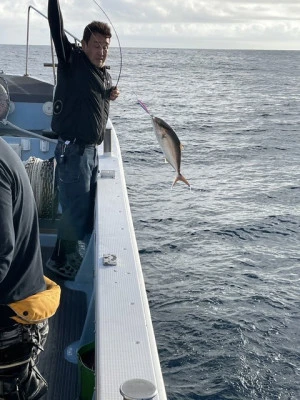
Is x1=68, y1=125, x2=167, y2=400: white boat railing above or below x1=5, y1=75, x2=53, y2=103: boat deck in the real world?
below

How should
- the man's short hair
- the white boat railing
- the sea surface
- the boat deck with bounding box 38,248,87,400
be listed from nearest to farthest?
1. the white boat railing
2. the boat deck with bounding box 38,248,87,400
3. the man's short hair
4. the sea surface

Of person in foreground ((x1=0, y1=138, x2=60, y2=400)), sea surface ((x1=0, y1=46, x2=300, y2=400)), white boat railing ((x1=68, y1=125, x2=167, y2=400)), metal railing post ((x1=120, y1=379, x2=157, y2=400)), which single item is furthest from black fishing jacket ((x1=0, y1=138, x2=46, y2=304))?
sea surface ((x1=0, y1=46, x2=300, y2=400))

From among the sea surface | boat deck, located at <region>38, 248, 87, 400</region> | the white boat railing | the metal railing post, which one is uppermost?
the metal railing post

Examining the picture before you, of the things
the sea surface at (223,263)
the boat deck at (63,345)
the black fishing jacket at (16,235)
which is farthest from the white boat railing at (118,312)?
the sea surface at (223,263)

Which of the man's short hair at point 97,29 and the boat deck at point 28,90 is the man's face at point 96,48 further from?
the boat deck at point 28,90

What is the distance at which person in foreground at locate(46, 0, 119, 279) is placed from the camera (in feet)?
15.5

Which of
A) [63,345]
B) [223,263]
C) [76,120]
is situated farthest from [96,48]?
[223,263]

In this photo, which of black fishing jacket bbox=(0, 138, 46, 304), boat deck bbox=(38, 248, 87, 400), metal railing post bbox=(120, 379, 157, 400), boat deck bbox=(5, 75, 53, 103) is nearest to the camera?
metal railing post bbox=(120, 379, 157, 400)

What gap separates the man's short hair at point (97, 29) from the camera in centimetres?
467

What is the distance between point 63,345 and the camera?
4.15 meters

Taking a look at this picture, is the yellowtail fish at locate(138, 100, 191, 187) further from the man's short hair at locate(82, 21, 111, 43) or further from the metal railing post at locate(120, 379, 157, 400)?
the metal railing post at locate(120, 379, 157, 400)

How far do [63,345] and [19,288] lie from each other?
1718 mm

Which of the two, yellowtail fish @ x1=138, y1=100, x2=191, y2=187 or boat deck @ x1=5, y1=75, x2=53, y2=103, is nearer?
yellowtail fish @ x1=138, y1=100, x2=191, y2=187

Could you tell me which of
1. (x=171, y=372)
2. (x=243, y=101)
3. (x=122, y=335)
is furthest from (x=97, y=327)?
(x=243, y=101)
